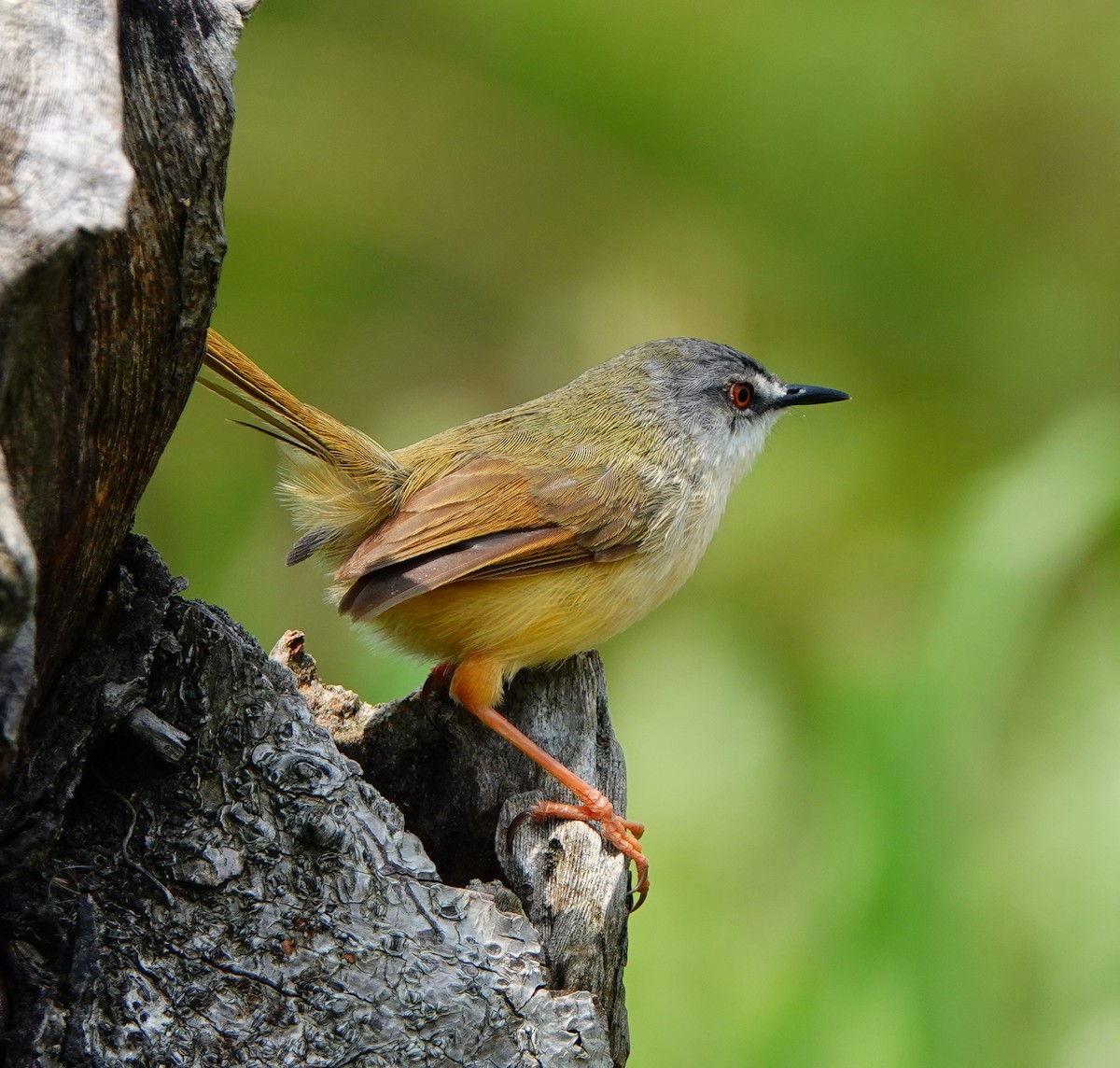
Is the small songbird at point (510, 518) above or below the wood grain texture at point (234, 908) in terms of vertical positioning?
above

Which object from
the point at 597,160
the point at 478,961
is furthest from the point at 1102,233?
the point at 478,961

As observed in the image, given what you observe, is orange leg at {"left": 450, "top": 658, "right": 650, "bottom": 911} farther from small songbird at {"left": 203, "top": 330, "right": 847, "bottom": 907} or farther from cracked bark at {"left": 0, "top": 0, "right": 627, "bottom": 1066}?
cracked bark at {"left": 0, "top": 0, "right": 627, "bottom": 1066}

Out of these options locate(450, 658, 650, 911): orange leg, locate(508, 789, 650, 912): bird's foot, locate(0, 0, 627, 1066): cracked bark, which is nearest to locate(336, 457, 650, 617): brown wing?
locate(450, 658, 650, 911): orange leg

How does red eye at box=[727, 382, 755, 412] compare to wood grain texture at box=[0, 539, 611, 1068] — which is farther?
red eye at box=[727, 382, 755, 412]

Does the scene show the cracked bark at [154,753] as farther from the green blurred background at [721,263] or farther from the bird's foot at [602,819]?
the green blurred background at [721,263]

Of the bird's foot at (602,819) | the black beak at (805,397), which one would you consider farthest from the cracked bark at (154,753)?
the black beak at (805,397)

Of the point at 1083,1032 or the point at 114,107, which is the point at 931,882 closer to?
the point at 1083,1032

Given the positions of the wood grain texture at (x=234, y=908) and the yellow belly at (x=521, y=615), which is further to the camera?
the yellow belly at (x=521, y=615)

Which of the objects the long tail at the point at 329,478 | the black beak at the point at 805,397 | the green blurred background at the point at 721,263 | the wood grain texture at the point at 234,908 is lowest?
the wood grain texture at the point at 234,908
